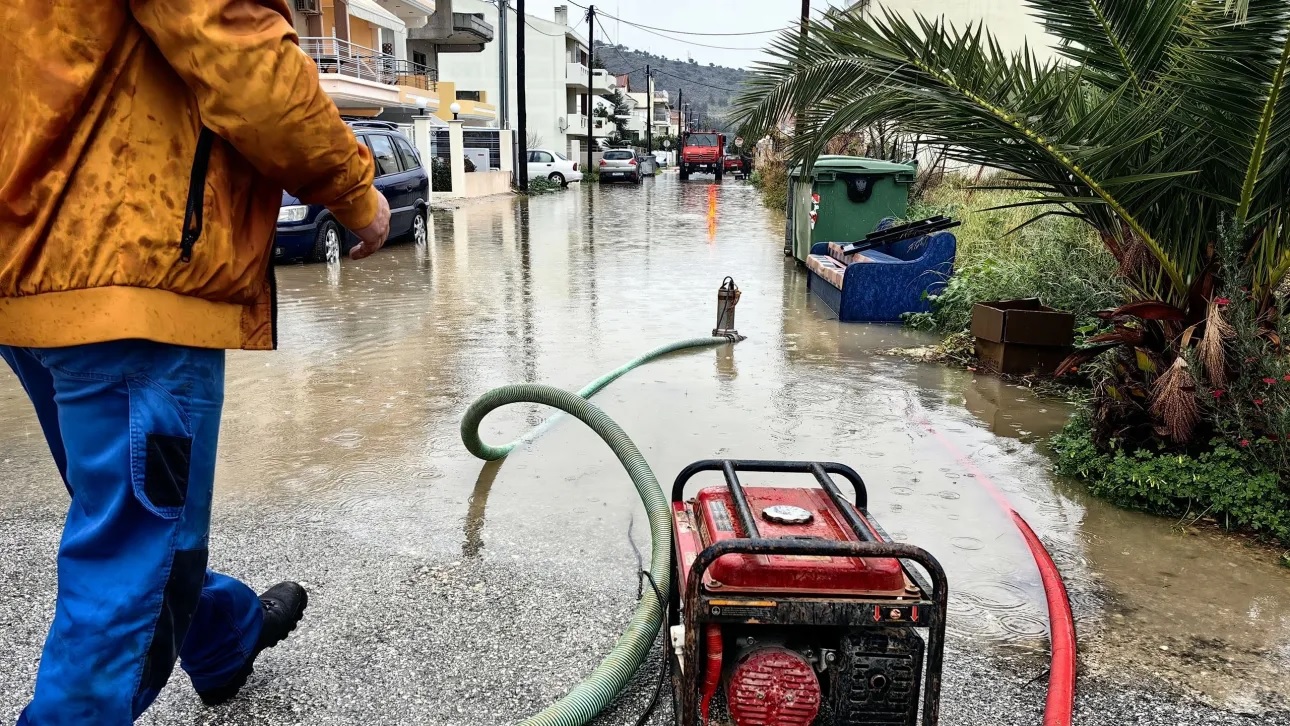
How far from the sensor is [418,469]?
15.1ft

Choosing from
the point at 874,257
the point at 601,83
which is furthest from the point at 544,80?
the point at 874,257

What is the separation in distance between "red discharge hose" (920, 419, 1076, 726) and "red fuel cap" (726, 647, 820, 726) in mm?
769

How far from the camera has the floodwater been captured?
329 centimetres

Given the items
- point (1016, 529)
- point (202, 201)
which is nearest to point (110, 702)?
point (202, 201)

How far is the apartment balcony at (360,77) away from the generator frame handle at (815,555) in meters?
24.0

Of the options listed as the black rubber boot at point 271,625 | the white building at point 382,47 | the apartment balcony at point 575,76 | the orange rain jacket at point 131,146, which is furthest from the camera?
the apartment balcony at point 575,76

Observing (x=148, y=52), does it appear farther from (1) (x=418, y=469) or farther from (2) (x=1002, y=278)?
(2) (x=1002, y=278)

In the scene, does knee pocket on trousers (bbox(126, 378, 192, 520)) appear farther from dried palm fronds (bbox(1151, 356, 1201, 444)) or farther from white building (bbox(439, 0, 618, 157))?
white building (bbox(439, 0, 618, 157))

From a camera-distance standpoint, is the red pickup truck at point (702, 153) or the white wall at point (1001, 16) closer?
the white wall at point (1001, 16)

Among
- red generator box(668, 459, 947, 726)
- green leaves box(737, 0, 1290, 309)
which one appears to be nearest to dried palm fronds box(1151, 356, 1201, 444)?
green leaves box(737, 0, 1290, 309)

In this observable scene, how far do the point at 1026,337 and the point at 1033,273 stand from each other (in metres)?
1.22

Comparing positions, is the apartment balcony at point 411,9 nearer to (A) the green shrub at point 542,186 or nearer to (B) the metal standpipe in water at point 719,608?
(A) the green shrub at point 542,186

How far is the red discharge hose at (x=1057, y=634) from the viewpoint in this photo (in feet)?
8.33

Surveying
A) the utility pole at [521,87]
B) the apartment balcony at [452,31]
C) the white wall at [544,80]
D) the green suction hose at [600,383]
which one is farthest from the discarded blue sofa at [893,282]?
the white wall at [544,80]
